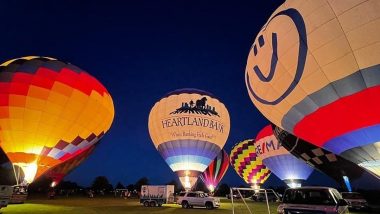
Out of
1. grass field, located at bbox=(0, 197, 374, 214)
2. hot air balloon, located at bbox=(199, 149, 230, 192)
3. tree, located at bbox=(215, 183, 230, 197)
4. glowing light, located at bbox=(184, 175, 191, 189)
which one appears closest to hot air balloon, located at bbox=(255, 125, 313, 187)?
grass field, located at bbox=(0, 197, 374, 214)

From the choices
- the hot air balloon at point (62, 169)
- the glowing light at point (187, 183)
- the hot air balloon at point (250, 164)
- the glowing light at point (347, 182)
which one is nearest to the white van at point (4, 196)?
the hot air balloon at point (62, 169)

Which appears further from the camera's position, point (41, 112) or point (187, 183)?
point (187, 183)

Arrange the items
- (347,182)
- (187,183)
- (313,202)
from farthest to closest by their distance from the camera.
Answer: (187,183) → (347,182) → (313,202)

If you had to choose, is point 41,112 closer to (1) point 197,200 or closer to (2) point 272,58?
(1) point 197,200

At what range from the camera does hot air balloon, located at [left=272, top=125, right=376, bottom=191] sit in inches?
850

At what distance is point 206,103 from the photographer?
2855 centimetres

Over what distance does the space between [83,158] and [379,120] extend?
24846 millimetres

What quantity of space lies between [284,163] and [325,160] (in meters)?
7.97

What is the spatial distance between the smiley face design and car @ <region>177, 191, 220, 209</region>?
8.93 metres

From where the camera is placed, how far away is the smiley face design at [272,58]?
1165 centimetres

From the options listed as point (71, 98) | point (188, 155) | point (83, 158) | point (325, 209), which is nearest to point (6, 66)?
point (71, 98)

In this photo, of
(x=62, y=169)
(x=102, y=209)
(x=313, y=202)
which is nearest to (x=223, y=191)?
(x=62, y=169)

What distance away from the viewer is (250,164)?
40.7 m

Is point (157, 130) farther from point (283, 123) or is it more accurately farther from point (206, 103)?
point (283, 123)
